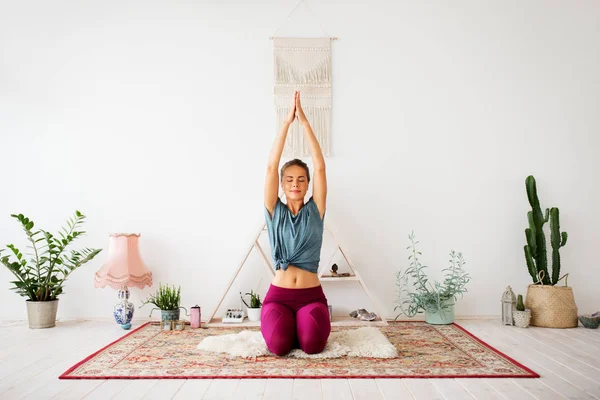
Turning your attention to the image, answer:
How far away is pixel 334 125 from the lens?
4477mm

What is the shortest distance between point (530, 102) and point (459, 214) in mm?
1094

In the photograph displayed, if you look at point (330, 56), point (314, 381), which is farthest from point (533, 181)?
point (314, 381)

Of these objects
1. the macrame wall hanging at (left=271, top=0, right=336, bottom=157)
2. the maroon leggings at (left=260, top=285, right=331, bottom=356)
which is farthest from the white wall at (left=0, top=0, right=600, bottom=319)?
the maroon leggings at (left=260, top=285, right=331, bottom=356)

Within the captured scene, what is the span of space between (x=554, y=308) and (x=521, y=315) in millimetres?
249

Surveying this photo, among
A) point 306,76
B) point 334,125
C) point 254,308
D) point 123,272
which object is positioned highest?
point 306,76

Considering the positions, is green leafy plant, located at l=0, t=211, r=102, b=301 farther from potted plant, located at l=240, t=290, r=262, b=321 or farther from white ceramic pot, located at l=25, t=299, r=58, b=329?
potted plant, located at l=240, t=290, r=262, b=321

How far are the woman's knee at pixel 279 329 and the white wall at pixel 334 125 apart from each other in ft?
4.71

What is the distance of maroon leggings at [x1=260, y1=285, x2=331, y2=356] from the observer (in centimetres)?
296

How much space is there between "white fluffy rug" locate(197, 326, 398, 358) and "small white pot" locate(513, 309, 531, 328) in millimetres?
1152

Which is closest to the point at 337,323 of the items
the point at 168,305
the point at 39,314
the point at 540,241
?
the point at 168,305

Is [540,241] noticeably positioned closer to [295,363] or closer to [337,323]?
[337,323]

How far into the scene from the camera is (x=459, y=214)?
444 cm

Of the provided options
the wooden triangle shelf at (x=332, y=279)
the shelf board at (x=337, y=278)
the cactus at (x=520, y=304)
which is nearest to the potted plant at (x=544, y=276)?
the cactus at (x=520, y=304)

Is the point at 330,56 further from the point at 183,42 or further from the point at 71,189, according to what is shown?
the point at 71,189
